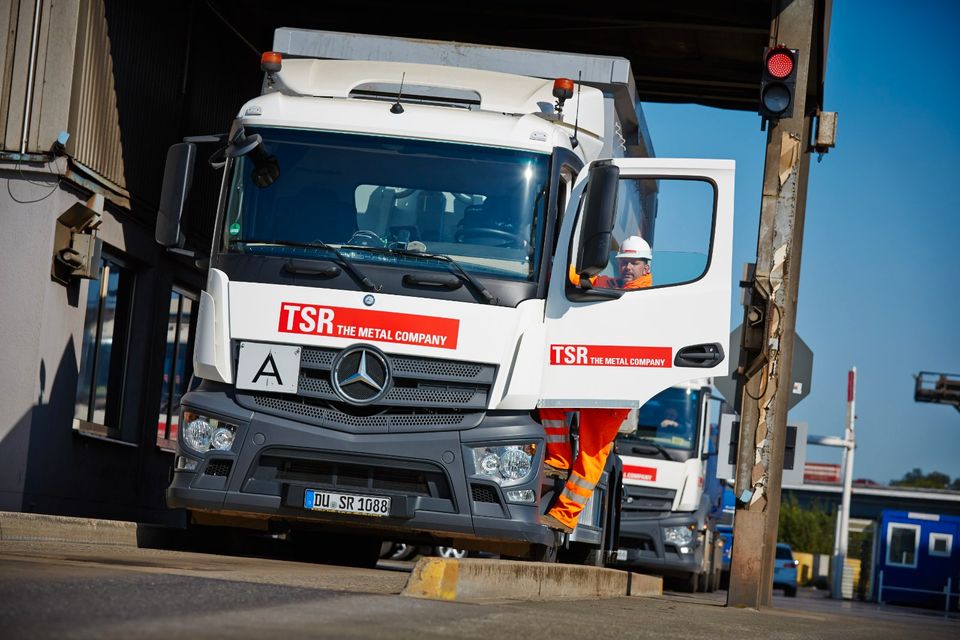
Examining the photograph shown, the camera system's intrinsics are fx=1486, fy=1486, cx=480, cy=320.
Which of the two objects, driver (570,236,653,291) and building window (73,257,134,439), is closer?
driver (570,236,653,291)

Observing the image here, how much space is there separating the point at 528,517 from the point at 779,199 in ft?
14.5

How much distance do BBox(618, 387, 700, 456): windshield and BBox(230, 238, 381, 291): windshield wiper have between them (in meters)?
10.3

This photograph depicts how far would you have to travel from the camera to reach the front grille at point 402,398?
9547mm

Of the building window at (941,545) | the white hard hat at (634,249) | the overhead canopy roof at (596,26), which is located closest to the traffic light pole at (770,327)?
the white hard hat at (634,249)

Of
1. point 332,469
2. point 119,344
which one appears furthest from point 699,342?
point 119,344

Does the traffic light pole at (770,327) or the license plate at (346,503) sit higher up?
the traffic light pole at (770,327)

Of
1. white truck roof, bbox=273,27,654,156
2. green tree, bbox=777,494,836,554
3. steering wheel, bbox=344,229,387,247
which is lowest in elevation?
green tree, bbox=777,494,836,554

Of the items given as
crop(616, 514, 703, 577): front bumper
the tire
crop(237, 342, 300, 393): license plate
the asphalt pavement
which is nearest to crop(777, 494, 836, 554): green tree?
the tire

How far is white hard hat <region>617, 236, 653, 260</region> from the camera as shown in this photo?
34.1ft

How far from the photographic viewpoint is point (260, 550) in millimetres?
12188

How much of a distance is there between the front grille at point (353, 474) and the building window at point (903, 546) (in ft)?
92.4

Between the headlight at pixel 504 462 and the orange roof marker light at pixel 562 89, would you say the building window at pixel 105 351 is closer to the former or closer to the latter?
the orange roof marker light at pixel 562 89

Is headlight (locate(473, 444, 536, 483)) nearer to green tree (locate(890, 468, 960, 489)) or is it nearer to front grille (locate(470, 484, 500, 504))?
front grille (locate(470, 484, 500, 504))

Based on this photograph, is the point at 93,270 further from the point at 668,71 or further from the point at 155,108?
the point at 668,71
